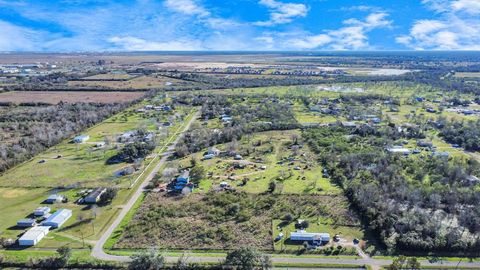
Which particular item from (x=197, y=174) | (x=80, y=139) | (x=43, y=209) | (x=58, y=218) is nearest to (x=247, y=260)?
(x=58, y=218)

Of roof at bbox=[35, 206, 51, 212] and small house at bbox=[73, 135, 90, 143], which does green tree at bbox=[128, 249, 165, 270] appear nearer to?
roof at bbox=[35, 206, 51, 212]

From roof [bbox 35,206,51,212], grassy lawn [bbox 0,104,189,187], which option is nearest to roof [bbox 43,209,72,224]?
roof [bbox 35,206,51,212]

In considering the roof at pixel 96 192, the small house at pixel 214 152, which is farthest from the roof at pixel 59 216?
the small house at pixel 214 152

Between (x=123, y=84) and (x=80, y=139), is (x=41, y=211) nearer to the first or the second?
(x=80, y=139)

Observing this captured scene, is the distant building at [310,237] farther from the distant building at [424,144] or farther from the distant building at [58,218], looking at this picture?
the distant building at [424,144]

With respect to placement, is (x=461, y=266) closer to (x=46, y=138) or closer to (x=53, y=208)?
(x=53, y=208)

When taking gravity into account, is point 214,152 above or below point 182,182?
above
